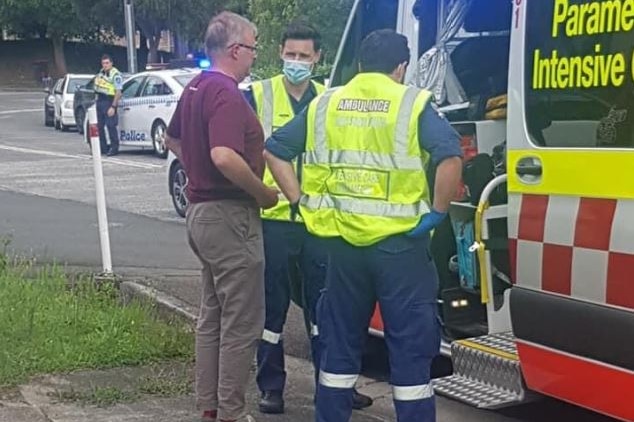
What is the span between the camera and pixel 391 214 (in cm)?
430

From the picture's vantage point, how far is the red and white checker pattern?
4141 millimetres

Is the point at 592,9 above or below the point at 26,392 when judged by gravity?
above

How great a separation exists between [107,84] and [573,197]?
670 inches

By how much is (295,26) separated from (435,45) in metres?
0.96

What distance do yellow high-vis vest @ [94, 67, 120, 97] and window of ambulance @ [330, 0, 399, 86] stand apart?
14.6 meters

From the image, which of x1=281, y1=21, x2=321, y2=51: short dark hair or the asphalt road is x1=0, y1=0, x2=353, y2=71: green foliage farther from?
x1=281, y1=21, x2=321, y2=51: short dark hair

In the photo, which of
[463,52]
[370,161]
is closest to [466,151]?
[463,52]

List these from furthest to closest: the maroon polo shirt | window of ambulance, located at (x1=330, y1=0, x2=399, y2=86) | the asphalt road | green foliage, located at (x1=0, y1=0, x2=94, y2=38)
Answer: green foliage, located at (x1=0, y1=0, x2=94, y2=38)
window of ambulance, located at (x1=330, y1=0, x2=399, y2=86)
the asphalt road
the maroon polo shirt

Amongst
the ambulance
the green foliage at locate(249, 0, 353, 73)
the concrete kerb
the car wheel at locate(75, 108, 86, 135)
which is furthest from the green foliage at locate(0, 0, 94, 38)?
the ambulance

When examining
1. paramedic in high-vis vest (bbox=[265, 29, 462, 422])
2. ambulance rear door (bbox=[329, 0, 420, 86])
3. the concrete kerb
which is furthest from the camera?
the concrete kerb

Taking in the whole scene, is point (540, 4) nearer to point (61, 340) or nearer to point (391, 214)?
point (391, 214)

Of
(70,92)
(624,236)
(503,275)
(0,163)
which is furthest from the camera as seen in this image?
(70,92)

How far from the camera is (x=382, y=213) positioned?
4.31m

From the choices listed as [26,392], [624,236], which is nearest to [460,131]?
[624,236]
